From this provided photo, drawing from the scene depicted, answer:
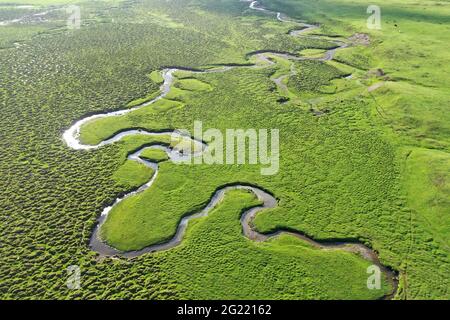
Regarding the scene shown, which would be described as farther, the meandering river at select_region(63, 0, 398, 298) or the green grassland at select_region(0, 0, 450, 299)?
the meandering river at select_region(63, 0, 398, 298)

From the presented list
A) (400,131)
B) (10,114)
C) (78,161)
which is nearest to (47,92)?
(10,114)

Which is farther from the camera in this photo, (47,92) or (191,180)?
(47,92)

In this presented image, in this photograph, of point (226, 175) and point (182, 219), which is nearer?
point (182, 219)

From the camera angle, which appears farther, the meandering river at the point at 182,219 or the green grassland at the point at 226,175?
the meandering river at the point at 182,219

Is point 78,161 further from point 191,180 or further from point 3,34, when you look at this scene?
point 3,34

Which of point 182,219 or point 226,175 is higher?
point 226,175

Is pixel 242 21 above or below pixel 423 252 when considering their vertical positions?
above

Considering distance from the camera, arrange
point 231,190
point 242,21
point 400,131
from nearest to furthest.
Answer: point 231,190, point 400,131, point 242,21
